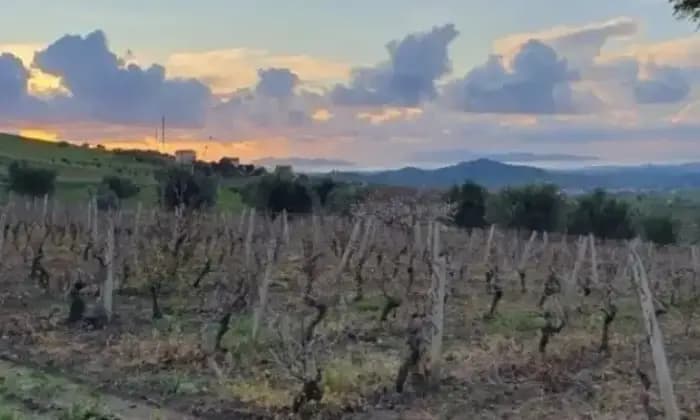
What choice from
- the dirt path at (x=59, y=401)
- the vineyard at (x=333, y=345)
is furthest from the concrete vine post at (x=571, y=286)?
the dirt path at (x=59, y=401)

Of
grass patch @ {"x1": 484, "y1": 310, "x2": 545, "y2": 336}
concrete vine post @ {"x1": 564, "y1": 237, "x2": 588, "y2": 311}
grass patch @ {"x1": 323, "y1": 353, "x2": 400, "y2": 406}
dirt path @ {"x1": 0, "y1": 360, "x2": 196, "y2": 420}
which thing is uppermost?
concrete vine post @ {"x1": 564, "y1": 237, "x2": 588, "y2": 311}

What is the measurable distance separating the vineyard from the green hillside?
33.7m

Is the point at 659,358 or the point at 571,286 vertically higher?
the point at 659,358

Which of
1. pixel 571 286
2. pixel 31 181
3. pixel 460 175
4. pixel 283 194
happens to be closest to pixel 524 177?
pixel 460 175

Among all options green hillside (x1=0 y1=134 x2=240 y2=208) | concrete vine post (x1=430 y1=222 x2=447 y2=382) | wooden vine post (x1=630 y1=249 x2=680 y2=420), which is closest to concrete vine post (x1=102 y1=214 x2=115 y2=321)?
concrete vine post (x1=430 y1=222 x2=447 y2=382)

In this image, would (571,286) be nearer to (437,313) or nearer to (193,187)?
(437,313)

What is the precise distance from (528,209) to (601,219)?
12.5 ft

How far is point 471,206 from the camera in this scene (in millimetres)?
50875

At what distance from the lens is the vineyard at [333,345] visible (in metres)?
9.59

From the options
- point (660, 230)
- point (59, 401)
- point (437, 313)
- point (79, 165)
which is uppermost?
point (79, 165)

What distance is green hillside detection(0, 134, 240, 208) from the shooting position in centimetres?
6045

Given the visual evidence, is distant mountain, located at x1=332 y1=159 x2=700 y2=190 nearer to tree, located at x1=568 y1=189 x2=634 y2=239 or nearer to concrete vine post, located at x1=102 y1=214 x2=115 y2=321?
tree, located at x1=568 y1=189 x2=634 y2=239

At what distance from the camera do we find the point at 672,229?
4884 centimetres

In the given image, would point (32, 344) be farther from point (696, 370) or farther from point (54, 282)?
point (696, 370)
